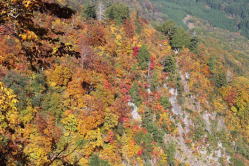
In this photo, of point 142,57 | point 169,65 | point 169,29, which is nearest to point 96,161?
point 142,57

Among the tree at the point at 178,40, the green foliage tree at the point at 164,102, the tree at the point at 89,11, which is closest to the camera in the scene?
the green foliage tree at the point at 164,102

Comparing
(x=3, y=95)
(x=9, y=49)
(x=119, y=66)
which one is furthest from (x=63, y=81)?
(x=3, y=95)

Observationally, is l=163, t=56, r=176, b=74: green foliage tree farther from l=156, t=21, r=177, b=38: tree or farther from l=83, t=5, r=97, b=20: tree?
l=83, t=5, r=97, b=20: tree

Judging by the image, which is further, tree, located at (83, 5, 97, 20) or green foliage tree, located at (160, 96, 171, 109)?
tree, located at (83, 5, 97, 20)

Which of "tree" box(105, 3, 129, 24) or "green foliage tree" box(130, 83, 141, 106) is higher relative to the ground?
"tree" box(105, 3, 129, 24)

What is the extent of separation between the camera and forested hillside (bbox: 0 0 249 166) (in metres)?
12.0

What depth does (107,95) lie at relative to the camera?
37.2 m

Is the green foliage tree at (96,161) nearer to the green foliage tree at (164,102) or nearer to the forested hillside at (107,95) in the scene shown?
the forested hillside at (107,95)

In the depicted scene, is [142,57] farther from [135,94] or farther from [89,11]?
[89,11]

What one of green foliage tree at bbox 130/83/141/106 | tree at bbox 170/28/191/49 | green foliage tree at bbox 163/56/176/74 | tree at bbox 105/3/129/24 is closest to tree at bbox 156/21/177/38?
tree at bbox 170/28/191/49

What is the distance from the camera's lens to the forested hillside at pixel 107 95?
12031 millimetres

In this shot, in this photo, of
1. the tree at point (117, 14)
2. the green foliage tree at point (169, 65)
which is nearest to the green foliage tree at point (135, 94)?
the green foliage tree at point (169, 65)

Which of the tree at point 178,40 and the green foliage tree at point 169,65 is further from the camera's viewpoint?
the tree at point 178,40

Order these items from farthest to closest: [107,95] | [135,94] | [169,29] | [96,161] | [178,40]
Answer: [169,29], [178,40], [135,94], [107,95], [96,161]
